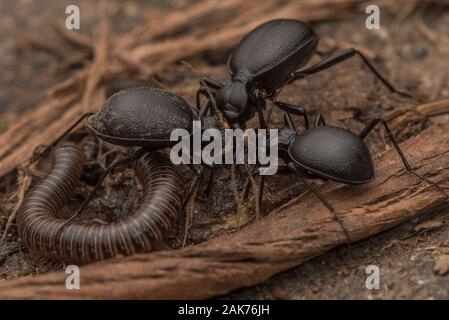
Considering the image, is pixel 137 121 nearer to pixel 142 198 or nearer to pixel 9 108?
pixel 142 198

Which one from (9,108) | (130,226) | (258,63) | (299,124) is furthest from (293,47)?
(9,108)

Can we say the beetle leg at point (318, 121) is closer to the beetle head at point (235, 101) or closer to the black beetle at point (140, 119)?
the beetle head at point (235, 101)

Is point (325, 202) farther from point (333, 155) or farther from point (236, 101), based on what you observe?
point (236, 101)

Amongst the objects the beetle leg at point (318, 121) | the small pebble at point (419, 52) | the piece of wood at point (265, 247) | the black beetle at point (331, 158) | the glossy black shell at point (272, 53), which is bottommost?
the piece of wood at point (265, 247)

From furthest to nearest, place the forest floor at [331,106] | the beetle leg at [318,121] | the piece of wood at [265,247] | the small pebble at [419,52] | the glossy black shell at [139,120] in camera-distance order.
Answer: the small pebble at [419,52] → the beetle leg at [318,121] → the glossy black shell at [139,120] → the forest floor at [331,106] → the piece of wood at [265,247]

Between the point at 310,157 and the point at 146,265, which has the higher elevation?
the point at 310,157

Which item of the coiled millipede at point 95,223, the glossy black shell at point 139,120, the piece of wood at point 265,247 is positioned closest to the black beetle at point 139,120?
the glossy black shell at point 139,120

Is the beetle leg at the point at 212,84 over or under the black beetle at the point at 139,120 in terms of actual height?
over
